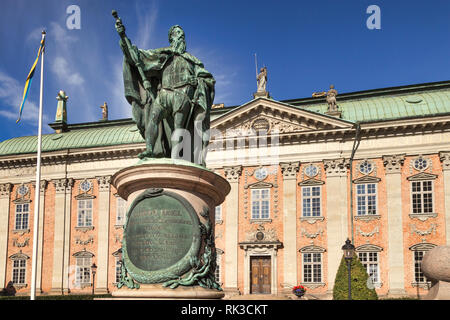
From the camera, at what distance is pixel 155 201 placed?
30.3 ft

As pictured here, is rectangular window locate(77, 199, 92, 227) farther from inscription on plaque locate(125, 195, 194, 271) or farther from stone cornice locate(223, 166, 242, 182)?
inscription on plaque locate(125, 195, 194, 271)

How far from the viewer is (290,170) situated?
39156 mm

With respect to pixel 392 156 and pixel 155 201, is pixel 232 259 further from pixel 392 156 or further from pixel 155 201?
pixel 155 201

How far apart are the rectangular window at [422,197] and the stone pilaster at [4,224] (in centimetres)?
3066

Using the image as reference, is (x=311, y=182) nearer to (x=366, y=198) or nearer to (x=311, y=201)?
(x=311, y=201)

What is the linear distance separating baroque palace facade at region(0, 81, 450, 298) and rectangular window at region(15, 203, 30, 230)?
0.85 feet

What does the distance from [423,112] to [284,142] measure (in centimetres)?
930

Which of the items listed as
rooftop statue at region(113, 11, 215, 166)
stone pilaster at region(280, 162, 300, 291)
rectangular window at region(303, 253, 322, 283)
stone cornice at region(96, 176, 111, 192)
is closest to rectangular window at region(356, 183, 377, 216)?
rectangular window at region(303, 253, 322, 283)

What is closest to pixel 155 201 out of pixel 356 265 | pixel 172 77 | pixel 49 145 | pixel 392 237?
pixel 172 77

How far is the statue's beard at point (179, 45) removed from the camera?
10383 millimetres

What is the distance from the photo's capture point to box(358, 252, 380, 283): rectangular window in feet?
119

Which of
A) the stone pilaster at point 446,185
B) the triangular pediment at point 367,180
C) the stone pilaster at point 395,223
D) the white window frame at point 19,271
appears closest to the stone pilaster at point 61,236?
the white window frame at point 19,271

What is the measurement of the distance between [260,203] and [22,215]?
19.4 m

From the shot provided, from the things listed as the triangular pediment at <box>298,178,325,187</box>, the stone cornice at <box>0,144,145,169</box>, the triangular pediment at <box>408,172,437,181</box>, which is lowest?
the triangular pediment at <box>298,178,325,187</box>
